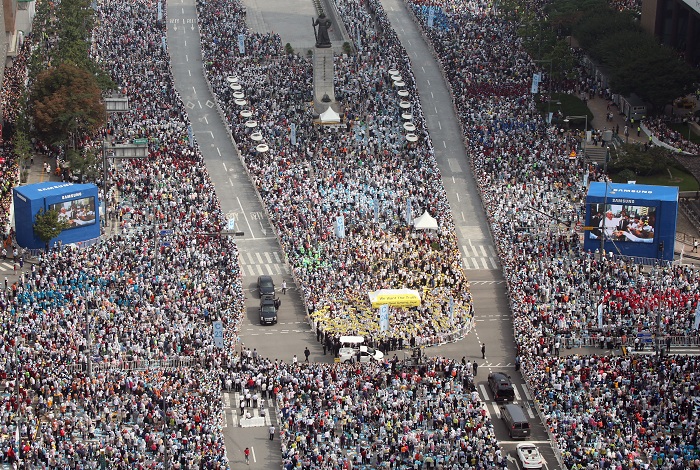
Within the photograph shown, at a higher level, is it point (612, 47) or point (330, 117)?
point (612, 47)

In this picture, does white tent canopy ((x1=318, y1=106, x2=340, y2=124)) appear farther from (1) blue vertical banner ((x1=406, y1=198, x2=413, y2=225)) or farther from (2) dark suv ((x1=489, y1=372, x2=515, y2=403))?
(2) dark suv ((x1=489, y1=372, x2=515, y2=403))

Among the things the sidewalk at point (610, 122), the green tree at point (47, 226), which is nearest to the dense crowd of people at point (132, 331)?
the green tree at point (47, 226)

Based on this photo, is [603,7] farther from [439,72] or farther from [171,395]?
[171,395]

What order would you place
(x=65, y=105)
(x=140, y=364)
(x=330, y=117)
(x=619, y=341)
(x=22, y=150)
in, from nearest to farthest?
1. (x=140, y=364)
2. (x=619, y=341)
3. (x=22, y=150)
4. (x=65, y=105)
5. (x=330, y=117)

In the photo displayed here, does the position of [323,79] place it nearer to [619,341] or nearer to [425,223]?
[425,223]

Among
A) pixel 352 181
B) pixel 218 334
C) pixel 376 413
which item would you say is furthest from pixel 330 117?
pixel 376 413

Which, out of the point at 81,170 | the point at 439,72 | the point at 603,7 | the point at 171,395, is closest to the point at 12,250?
the point at 81,170

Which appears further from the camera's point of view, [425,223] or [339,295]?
[425,223]
